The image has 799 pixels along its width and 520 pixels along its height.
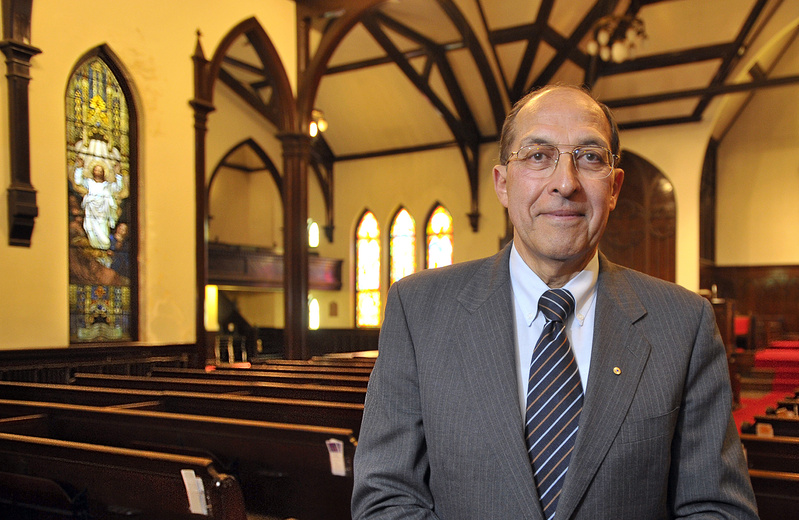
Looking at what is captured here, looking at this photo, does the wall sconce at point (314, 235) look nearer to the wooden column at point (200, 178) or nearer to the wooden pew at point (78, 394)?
the wooden column at point (200, 178)

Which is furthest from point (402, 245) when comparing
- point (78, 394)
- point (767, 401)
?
point (78, 394)

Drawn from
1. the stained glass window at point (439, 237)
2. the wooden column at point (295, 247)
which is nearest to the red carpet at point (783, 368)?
the wooden column at point (295, 247)

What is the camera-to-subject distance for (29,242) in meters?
5.43

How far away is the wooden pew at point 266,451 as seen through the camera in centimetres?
238

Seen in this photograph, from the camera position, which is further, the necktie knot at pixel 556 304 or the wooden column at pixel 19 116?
the wooden column at pixel 19 116

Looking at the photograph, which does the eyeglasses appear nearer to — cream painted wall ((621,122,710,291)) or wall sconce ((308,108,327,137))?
wall sconce ((308,108,327,137))

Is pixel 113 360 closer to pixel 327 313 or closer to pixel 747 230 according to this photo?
pixel 327 313

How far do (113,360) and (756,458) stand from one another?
17.5 feet

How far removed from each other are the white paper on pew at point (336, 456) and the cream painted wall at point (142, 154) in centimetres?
412

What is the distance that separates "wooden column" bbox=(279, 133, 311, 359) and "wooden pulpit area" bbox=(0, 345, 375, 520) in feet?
14.4

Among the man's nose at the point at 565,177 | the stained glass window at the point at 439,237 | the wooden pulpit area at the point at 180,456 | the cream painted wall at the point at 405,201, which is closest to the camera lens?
the man's nose at the point at 565,177

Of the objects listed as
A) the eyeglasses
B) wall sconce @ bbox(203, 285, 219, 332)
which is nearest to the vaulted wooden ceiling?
wall sconce @ bbox(203, 285, 219, 332)

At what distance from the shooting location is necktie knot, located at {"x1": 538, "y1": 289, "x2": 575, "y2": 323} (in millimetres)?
1313

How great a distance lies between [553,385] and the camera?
1.27 meters
